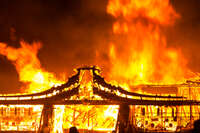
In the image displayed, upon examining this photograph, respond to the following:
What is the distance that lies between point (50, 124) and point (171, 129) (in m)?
7.48

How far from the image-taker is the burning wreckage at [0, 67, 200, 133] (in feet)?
53.6

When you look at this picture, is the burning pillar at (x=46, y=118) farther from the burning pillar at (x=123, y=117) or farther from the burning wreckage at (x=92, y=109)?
the burning pillar at (x=123, y=117)

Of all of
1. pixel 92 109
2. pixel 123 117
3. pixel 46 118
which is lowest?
pixel 46 118

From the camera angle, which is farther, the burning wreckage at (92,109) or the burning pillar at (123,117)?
Answer: the burning wreckage at (92,109)

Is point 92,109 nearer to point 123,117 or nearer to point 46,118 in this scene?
point 123,117

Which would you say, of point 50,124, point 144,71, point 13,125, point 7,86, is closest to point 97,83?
point 50,124

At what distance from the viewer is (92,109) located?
17938 mm

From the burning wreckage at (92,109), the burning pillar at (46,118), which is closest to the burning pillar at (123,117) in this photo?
the burning wreckage at (92,109)

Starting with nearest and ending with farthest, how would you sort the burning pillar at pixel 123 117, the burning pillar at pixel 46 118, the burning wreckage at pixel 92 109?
the burning pillar at pixel 123 117, the burning wreckage at pixel 92 109, the burning pillar at pixel 46 118

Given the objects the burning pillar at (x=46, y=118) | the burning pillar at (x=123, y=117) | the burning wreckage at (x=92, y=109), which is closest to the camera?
the burning pillar at (x=123, y=117)

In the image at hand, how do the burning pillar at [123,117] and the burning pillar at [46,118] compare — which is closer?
the burning pillar at [123,117]

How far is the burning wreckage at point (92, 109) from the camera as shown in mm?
16328

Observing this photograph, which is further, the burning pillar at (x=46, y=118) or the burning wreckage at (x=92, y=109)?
the burning pillar at (x=46, y=118)

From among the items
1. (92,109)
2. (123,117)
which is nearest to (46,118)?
(92,109)
